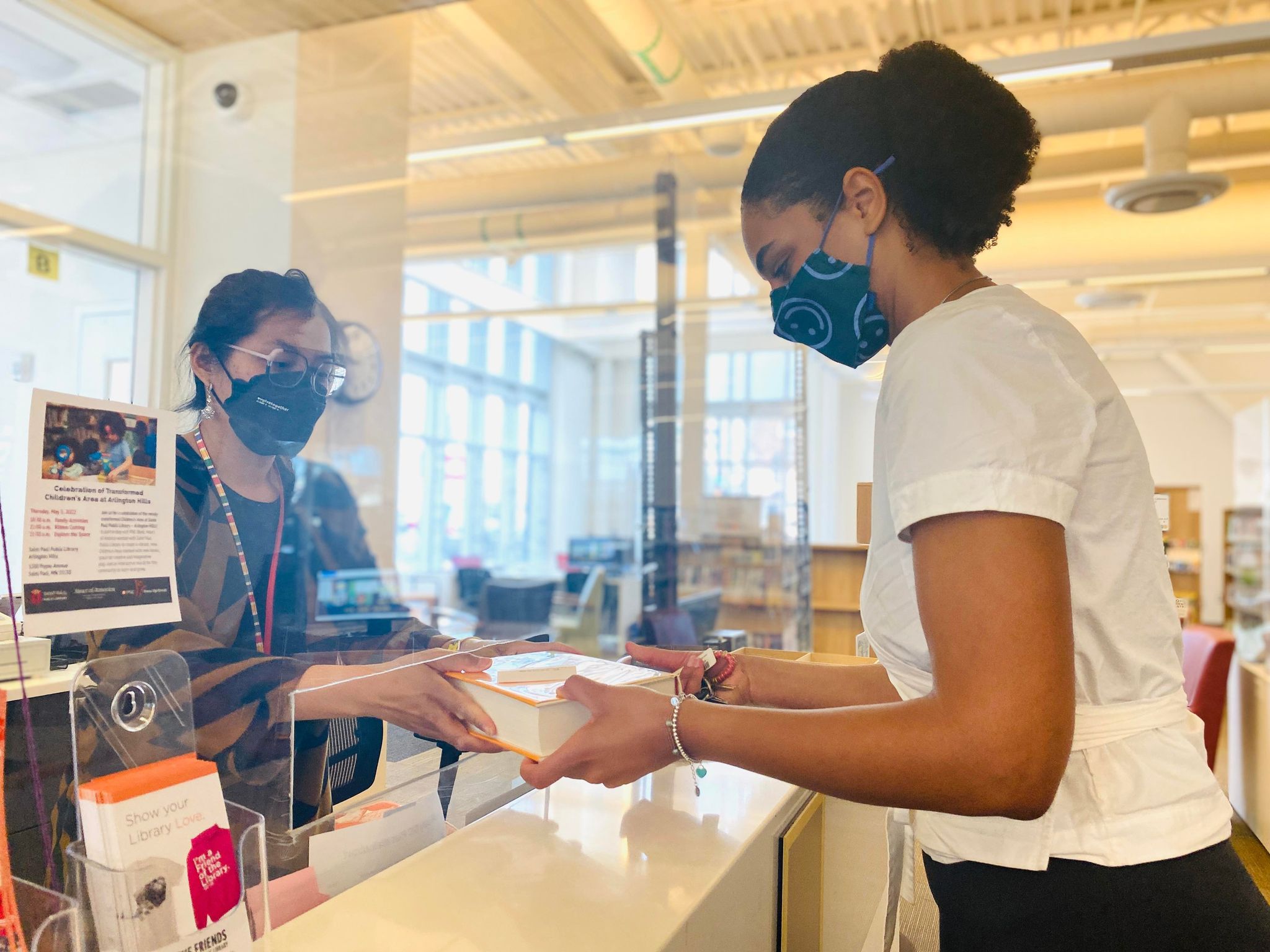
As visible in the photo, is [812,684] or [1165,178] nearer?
[812,684]

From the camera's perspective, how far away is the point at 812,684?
1.22 m

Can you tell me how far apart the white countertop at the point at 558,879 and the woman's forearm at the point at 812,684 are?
0.50 feet

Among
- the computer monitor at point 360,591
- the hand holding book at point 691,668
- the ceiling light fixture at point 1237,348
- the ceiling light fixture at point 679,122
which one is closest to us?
the hand holding book at point 691,668

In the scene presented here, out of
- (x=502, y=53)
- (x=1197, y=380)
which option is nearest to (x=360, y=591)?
(x=502, y=53)

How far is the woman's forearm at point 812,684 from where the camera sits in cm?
117

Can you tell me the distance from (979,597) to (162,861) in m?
0.67

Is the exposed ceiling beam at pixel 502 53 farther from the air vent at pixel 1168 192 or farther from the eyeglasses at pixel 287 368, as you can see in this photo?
the eyeglasses at pixel 287 368

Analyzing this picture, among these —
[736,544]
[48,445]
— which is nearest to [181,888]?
[48,445]

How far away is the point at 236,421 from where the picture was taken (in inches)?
42.5

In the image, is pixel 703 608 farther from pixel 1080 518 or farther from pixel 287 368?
pixel 1080 518

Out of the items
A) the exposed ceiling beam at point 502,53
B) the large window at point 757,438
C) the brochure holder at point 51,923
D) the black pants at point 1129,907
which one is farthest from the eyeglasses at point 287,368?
the large window at point 757,438

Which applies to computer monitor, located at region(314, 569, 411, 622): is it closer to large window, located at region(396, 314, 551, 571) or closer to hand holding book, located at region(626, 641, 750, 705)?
large window, located at region(396, 314, 551, 571)

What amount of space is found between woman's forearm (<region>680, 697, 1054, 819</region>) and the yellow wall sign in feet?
4.56

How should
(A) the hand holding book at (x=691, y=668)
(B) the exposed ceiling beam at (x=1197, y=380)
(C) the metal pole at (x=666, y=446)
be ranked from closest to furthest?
(A) the hand holding book at (x=691, y=668)
(C) the metal pole at (x=666, y=446)
(B) the exposed ceiling beam at (x=1197, y=380)
